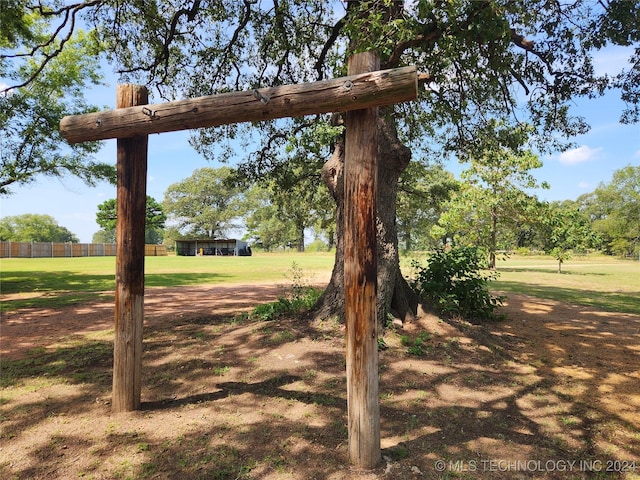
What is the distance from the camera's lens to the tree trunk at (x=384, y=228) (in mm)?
6375

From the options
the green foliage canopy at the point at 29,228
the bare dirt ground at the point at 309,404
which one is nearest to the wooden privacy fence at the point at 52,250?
the green foliage canopy at the point at 29,228

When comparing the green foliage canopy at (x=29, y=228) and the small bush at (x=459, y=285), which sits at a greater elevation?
the green foliage canopy at (x=29, y=228)

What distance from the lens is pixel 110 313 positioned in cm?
873

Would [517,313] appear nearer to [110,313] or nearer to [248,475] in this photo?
[248,475]

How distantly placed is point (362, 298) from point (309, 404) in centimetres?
170

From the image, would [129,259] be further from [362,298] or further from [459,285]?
[459,285]

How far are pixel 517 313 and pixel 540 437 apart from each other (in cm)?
623

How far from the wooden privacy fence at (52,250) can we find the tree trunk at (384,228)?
150 ft

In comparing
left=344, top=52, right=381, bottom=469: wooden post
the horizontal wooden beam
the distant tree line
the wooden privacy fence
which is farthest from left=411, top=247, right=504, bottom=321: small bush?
the wooden privacy fence

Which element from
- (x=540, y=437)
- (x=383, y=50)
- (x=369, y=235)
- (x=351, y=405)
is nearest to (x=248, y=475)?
(x=351, y=405)

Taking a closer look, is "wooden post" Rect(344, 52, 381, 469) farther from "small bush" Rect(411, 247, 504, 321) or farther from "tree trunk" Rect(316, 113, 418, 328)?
"small bush" Rect(411, 247, 504, 321)

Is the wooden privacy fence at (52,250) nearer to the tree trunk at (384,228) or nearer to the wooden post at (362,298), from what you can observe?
the tree trunk at (384,228)

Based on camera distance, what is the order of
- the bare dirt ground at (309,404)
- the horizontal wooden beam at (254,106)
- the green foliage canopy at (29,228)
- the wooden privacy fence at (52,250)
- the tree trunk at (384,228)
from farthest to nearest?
the green foliage canopy at (29,228) < the wooden privacy fence at (52,250) < the tree trunk at (384,228) < the bare dirt ground at (309,404) < the horizontal wooden beam at (254,106)

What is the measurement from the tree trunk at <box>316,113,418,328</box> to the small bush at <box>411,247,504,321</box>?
1.15 m
